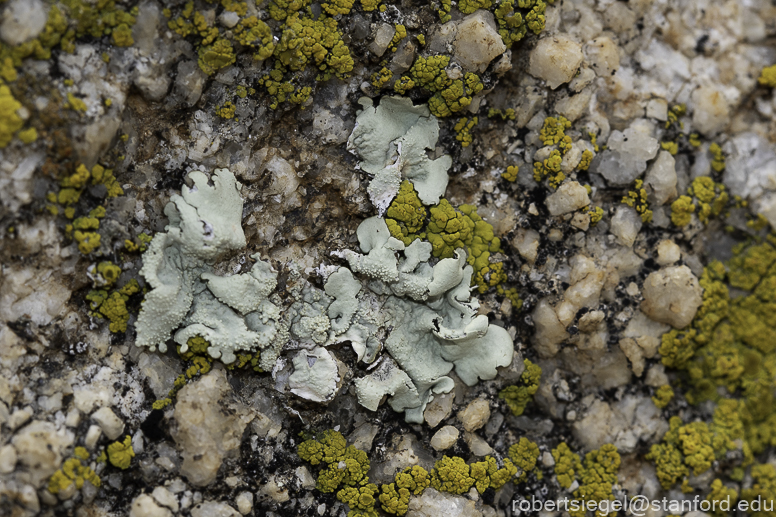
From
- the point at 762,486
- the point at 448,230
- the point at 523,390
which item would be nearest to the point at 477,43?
the point at 448,230

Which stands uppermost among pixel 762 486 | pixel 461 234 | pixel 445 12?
pixel 445 12

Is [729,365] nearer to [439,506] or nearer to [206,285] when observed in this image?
[439,506]

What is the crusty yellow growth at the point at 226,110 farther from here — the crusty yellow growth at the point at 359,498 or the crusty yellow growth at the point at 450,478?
the crusty yellow growth at the point at 450,478

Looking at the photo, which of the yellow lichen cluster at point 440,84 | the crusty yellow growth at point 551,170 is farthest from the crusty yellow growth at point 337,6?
the crusty yellow growth at point 551,170

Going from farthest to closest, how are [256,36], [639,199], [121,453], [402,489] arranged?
1. [639,199]
2. [402,489]
3. [256,36]
4. [121,453]

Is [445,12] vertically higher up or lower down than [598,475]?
higher up

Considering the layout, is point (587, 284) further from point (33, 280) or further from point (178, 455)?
point (33, 280)

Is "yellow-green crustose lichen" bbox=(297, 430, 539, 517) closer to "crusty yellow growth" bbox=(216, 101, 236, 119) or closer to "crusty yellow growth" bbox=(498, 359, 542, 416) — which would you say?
"crusty yellow growth" bbox=(498, 359, 542, 416)
